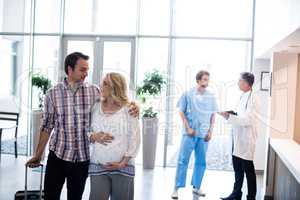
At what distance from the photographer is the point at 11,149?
6.66 metres

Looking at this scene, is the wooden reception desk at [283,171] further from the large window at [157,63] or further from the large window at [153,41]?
the large window at [157,63]

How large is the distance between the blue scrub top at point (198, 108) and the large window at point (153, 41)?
5.66 ft

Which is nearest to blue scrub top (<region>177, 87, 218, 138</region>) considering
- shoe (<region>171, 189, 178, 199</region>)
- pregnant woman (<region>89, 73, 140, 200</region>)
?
shoe (<region>171, 189, 178, 199</region>)

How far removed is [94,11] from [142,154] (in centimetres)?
268

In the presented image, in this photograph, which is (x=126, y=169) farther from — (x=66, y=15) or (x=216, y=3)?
(x=66, y=15)

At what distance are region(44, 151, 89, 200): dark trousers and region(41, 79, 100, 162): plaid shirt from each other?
0.15ft

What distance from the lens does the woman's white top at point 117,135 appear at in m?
2.24

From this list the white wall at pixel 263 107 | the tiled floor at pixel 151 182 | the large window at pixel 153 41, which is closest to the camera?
the tiled floor at pixel 151 182

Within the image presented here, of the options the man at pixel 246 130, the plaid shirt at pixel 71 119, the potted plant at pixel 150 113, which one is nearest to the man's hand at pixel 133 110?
the plaid shirt at pixel 71 119

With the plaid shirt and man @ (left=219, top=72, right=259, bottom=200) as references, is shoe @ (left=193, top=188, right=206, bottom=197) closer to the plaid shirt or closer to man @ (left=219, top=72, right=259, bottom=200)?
man @ (left=219, top=72, right=259, bottom=200)

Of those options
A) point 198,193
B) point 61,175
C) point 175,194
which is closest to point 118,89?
point 61,175

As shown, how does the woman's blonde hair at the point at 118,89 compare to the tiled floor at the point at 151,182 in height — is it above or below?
above

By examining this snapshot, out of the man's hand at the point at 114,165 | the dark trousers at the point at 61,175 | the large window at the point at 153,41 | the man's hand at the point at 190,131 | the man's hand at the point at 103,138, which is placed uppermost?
the large window at the point at 153,41

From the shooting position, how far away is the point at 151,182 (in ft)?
16.1
